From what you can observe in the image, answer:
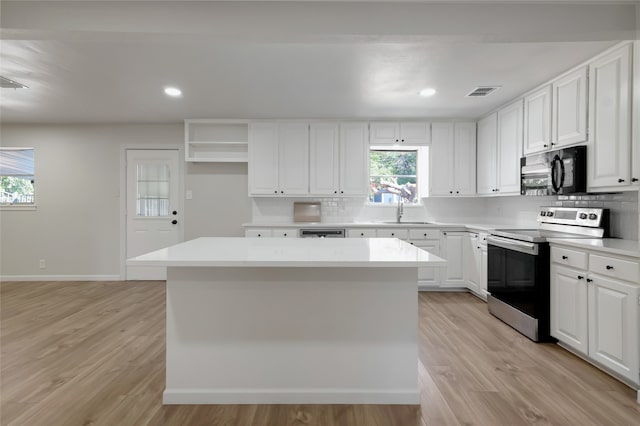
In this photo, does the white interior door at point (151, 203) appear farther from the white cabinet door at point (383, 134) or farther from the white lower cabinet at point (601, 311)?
the white lower cabinet at point (601, 311)

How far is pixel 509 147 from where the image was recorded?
3914 mm

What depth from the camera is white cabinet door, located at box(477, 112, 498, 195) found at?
4254 mm

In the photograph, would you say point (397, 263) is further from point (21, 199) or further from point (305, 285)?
point (21, 199)

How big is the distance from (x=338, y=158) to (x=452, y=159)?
1.61 m

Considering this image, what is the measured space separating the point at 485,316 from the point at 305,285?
251 centimetres

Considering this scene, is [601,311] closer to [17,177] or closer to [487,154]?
[487,154]

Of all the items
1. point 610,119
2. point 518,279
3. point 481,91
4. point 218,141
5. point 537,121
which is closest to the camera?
point 610,119

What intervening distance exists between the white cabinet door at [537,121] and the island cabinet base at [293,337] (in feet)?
7.81

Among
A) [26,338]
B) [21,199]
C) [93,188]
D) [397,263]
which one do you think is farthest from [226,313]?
[21,199]

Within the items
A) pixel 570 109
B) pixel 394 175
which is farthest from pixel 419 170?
pixel 570 109

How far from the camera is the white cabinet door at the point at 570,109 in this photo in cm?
281

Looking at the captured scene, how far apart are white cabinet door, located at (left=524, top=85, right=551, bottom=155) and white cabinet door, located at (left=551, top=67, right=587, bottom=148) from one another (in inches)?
2.9

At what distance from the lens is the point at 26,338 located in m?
2.93

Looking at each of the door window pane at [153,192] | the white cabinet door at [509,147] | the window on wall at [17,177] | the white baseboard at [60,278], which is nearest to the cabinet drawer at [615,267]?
the white cabinet door at [509,147]
